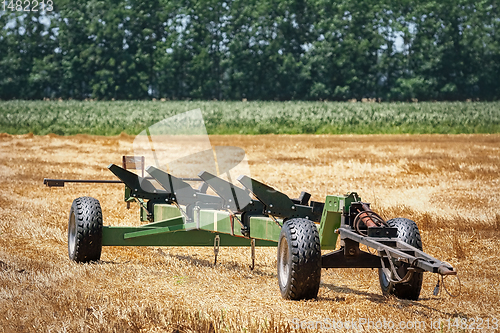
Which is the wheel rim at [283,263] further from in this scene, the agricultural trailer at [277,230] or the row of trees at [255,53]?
the row of trees at [255,53]

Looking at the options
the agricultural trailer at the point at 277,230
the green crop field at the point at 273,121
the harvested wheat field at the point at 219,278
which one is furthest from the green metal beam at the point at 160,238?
the green crop field at the point at 273,121

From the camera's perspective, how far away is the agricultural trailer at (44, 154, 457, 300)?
5852 millimetres

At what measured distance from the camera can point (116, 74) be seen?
8194 centimetres

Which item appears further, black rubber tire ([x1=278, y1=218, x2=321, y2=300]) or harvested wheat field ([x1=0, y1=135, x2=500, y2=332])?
black rubber tire ([x1=278, y1=218, x2=321, y2=300])

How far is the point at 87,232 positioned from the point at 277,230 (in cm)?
229

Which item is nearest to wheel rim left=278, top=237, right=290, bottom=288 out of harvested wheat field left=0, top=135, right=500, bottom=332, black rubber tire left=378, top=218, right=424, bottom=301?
harvested wheat field left=0, top=135, right=500, bottom=332

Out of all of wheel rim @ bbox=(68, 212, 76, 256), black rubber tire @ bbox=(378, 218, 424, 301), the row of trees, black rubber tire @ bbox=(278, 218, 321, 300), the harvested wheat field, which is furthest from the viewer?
the row of trees

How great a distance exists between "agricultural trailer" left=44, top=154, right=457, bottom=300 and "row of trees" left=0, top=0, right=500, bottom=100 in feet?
240

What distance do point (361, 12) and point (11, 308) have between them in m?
84.9

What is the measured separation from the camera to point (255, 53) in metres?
85.1

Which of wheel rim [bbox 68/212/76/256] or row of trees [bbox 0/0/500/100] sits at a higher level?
row of trees [bbox 0/0/500/100]

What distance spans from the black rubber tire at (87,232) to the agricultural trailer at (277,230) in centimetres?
1

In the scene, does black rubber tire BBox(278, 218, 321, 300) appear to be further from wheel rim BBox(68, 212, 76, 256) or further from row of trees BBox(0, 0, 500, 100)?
row of trees BBox(0, 0, 500, 100)

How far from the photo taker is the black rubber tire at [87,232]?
7609 millimetres
